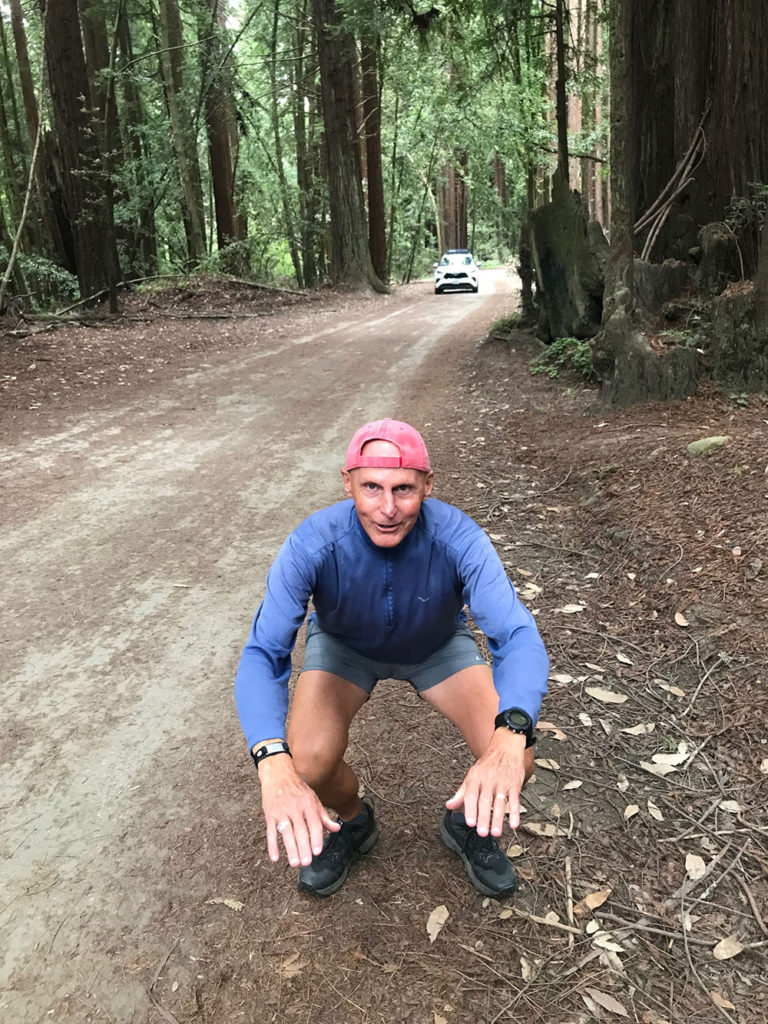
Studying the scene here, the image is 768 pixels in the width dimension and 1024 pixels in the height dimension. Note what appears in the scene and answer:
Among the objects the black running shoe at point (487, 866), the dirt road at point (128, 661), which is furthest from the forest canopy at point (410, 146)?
the black running shoe at point (487, 866)

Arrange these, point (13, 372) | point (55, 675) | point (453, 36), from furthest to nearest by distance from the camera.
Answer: point (453, 36), point (13, 372), point (55, 675)

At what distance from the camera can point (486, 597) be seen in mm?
2350

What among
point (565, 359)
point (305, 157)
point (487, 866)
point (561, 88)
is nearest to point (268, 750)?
point (487, 866)

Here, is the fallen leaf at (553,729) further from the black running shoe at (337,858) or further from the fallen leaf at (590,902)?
the black running shoe at (337,858)

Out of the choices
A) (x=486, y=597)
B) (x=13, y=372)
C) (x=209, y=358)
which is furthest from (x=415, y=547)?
(x=209, y=358)

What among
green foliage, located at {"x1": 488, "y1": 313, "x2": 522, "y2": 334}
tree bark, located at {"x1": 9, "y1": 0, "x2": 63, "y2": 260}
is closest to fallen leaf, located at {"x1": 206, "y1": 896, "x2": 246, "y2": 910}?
green foliage, located at {"x1": 488, "y1": 313, "x2": 522, "y2": 334}

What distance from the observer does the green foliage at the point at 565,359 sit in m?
8.91

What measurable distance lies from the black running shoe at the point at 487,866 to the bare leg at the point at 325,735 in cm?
41

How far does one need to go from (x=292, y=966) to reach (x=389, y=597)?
113 cm

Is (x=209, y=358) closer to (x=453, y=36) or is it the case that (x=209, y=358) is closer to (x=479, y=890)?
(x=453, y=36)

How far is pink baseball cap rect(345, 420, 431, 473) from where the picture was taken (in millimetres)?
2332

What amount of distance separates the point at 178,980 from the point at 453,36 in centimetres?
1344

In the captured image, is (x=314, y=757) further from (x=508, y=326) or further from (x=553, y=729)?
(x=508, y=326)

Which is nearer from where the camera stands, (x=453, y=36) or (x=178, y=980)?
(x=178, y=980)
